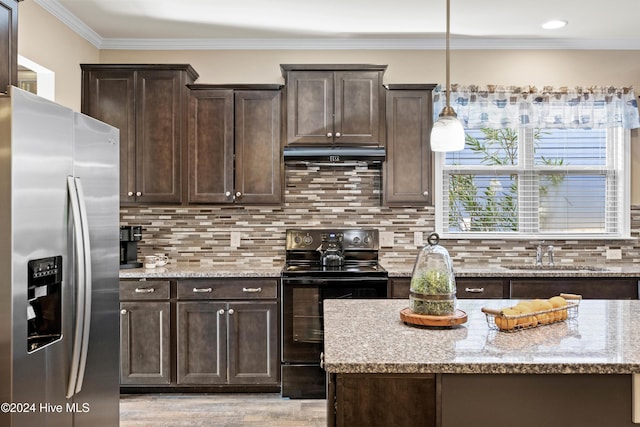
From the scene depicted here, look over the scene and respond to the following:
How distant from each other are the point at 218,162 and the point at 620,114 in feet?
10.4

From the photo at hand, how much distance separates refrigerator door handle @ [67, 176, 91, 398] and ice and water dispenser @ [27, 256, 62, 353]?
0.09 meters

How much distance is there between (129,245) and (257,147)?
1.22 metres

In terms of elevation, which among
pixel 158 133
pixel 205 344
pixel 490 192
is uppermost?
pixel 158 133

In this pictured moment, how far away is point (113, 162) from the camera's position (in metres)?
2.54

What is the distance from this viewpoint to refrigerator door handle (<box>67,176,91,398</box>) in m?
2.11

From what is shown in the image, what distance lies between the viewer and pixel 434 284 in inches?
78.2

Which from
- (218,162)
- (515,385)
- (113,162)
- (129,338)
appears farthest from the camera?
(218,162)


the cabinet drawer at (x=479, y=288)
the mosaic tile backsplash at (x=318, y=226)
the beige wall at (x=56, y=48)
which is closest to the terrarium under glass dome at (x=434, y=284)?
the cabinet drawer at (x=479, y=288)

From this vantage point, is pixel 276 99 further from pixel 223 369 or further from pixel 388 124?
pixel 223 369

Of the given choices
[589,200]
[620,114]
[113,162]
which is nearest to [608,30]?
[620,114]

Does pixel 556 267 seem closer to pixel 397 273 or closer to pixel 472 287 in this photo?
pixel 472 287

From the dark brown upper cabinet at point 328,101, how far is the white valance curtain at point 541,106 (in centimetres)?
63

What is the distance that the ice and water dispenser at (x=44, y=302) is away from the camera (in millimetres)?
1896

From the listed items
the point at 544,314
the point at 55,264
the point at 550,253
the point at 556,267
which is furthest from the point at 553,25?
the point at 55,264
